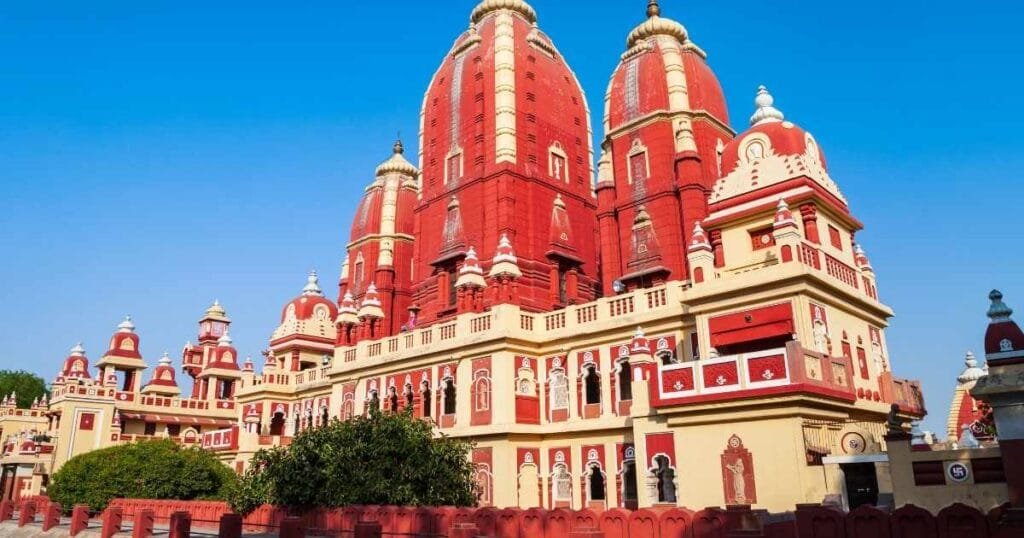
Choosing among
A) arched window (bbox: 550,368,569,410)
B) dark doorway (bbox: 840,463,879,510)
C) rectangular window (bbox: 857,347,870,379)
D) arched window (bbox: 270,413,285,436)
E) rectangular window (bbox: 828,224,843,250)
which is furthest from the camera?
arched window (bbox: 270,413,285,436)

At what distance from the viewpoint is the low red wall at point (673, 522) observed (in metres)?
Answer: 8.74

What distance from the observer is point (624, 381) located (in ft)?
67.3

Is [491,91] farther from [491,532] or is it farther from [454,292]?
[491,532]

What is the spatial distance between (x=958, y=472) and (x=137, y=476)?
2699 centimetres

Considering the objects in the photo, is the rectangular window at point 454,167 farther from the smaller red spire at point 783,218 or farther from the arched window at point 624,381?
the smaller red spire at point 783,218

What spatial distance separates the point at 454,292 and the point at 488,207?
3.43m

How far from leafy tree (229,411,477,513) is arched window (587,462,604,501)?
3.60 metres

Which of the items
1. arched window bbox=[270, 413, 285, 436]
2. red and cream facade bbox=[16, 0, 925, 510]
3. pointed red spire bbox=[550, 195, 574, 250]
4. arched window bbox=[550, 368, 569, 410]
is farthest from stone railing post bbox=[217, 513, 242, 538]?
arched window bbox=[270, 413, 285, 436]

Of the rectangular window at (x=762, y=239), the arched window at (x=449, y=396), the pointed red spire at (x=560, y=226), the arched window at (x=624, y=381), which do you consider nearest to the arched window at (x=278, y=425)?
the arched window at (x=449, y=396)

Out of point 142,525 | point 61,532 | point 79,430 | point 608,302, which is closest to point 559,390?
point 608,302

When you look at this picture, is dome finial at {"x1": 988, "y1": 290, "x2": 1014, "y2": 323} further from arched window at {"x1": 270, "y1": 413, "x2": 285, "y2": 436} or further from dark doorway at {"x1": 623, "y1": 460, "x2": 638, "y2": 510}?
arched window at {"x1": 270, "y1": 413, "x2": 285, "y2": 436}

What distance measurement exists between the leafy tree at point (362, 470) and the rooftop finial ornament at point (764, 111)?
41.3ft

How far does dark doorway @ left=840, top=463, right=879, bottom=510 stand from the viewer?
13812 millimetres

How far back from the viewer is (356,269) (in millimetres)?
36031
